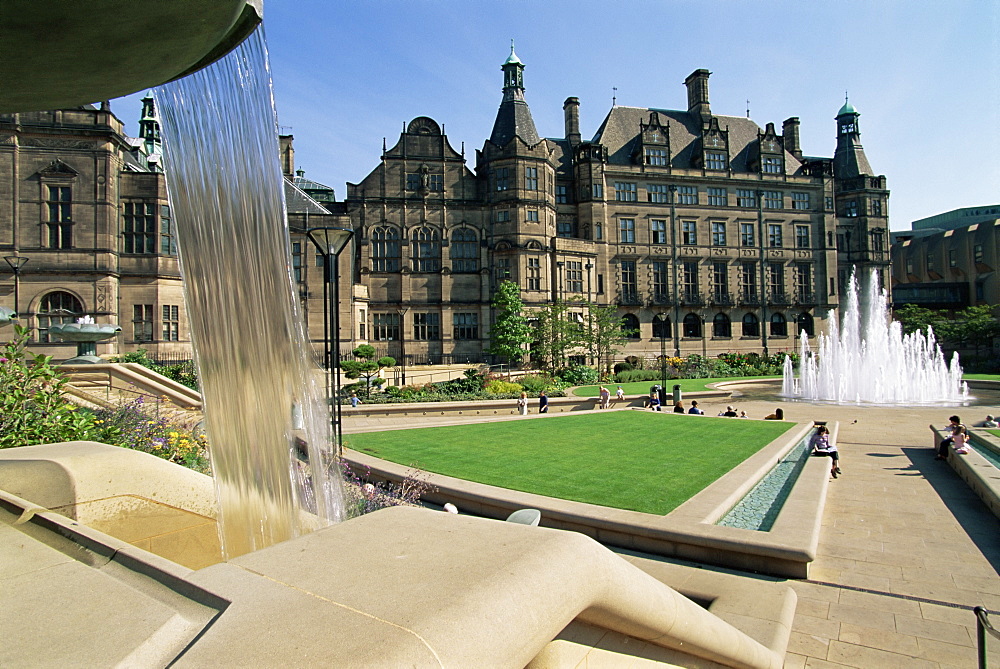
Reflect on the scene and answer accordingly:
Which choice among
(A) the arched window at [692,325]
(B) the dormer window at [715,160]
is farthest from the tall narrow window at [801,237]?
(A) the arched window at [692,325]

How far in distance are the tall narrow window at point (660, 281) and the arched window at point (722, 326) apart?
5.88m

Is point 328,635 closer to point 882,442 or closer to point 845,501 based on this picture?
point 845,501

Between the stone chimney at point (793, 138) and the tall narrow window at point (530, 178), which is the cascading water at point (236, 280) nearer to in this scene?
the tall narrow window at point (530, 178)

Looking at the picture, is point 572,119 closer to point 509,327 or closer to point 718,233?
point 718,233

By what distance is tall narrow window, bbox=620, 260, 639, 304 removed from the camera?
169ft

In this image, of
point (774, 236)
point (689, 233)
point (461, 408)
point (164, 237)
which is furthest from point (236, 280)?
point (774, 236)

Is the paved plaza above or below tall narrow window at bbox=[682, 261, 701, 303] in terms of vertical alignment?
below

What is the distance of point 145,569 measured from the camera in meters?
3.28

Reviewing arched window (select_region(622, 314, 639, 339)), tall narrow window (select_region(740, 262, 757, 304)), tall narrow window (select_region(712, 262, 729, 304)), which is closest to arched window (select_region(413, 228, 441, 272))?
arched window (select_region(622, 314, 639, 339))

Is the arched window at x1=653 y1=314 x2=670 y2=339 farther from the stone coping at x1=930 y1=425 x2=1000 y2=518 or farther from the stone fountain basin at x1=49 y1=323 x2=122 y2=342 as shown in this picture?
the stone fountain basin at x1=49 y1=323 x2=122 y2=342

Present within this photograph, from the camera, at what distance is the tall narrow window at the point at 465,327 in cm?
4491

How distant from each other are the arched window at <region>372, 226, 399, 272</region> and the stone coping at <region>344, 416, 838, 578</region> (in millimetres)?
33853

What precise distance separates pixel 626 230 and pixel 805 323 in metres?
20.6

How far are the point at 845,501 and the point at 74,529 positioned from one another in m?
12.6
